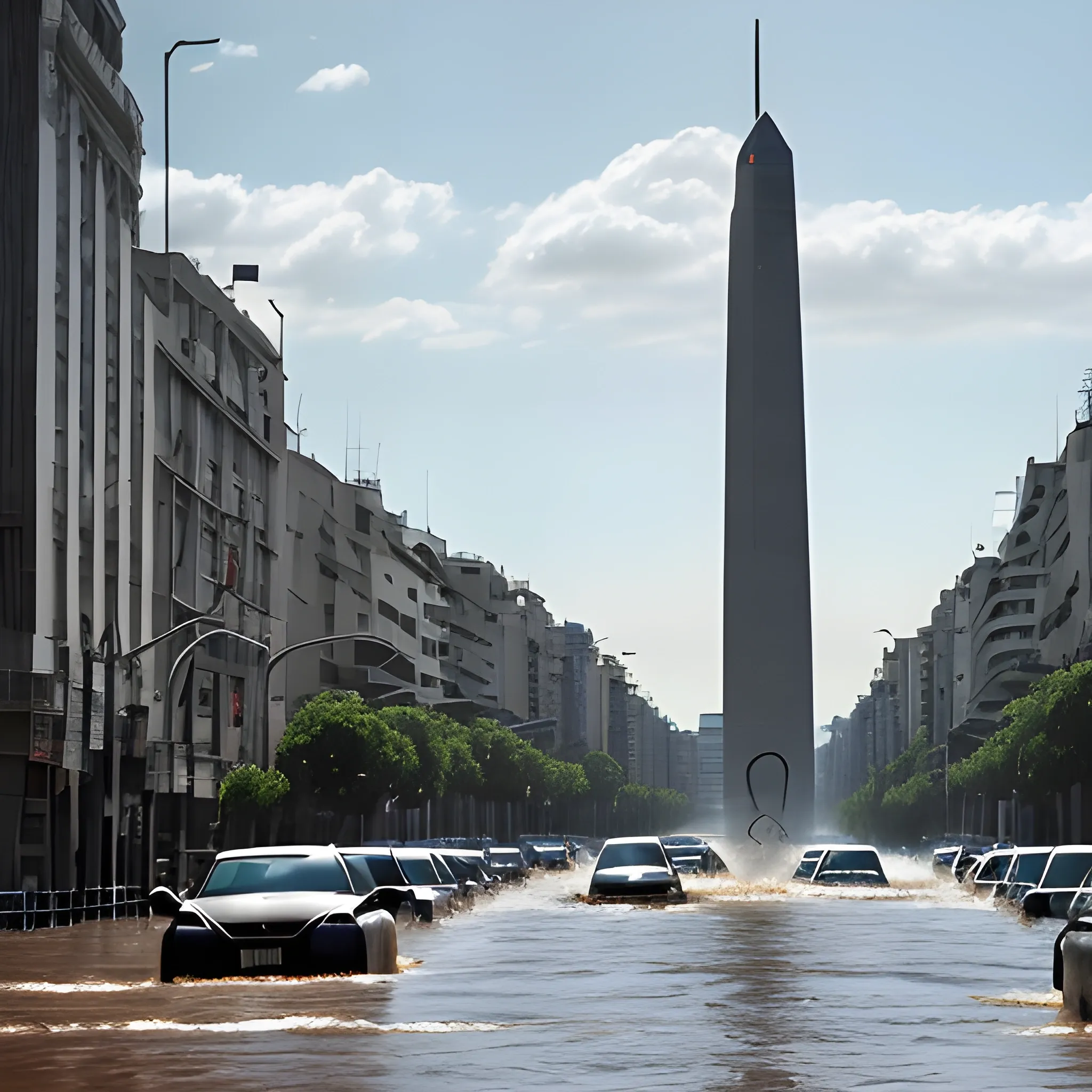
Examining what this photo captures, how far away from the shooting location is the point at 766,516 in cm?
7162

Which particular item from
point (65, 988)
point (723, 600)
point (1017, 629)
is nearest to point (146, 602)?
point (723, 600)

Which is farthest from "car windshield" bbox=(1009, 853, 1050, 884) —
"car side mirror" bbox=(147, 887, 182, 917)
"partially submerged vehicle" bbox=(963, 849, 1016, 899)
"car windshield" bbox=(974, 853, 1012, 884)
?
"car side mirror" bbox=(147, 887, 182, 917)

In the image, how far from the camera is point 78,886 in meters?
56.1

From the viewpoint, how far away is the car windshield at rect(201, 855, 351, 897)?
69.5ft

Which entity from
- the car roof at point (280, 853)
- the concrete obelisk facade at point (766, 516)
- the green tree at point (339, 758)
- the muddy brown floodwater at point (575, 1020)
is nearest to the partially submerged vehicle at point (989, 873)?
the muddy brown floodwater at point (575, 1020)

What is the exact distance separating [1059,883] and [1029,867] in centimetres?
590

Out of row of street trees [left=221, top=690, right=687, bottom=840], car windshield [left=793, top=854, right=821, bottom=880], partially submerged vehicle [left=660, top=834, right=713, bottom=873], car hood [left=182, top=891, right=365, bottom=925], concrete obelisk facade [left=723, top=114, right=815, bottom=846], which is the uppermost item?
concrete obelisk facade [left=723, top=114, right=815, bottom=846]

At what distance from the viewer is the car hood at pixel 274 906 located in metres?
19.7

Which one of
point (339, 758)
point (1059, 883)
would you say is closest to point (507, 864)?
point (339, 758)

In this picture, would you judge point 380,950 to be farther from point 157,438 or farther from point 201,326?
point 201,326

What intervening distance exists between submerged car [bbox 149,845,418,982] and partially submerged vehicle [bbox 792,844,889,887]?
104 feet

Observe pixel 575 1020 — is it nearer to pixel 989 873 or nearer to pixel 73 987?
pixel 73 987

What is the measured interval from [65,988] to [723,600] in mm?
52770

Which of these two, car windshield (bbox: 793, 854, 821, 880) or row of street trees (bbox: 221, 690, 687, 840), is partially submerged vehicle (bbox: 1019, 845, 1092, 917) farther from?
row of street trees (bbox: 221, 690, 687, 840)
